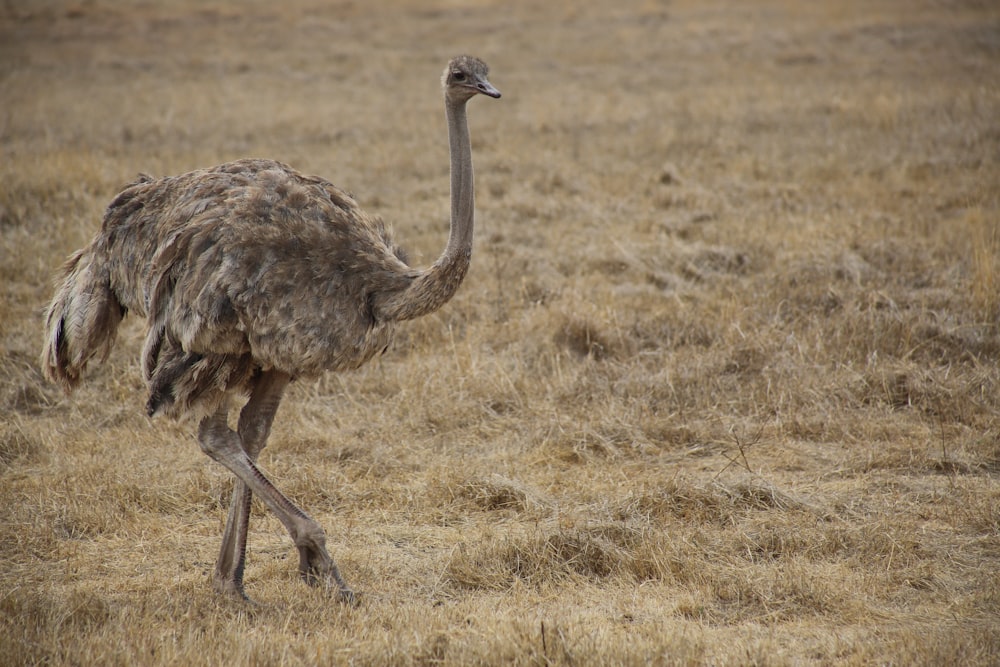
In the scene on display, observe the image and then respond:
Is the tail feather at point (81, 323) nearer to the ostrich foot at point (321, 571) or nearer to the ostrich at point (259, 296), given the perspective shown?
the ostrich at point (259, 296)

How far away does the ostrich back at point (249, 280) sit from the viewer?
4168 millimetres

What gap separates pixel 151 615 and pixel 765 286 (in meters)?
5.00

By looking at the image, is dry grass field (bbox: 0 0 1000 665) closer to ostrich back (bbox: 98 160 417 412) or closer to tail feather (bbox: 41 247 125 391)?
tail feather (bbox: 41 247 125 391)

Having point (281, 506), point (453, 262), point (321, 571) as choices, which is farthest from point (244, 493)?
point (453, 262)

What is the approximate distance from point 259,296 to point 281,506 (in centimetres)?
82

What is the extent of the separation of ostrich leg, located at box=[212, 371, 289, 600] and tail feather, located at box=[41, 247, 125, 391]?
2.29 feet

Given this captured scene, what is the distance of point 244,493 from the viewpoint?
14.3 feet

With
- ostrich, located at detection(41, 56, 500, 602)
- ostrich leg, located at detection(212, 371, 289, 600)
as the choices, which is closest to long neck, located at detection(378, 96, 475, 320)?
ostrich, located at detection(41, 56, 500, 602)

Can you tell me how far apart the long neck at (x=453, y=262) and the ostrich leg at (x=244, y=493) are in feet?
2.10

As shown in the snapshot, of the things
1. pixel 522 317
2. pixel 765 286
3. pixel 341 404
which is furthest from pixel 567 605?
pixel 765 286

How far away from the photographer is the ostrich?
4180mm

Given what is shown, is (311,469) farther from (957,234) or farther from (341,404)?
(957,234)

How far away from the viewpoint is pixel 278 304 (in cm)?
416

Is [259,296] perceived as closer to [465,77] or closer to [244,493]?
[244,493]
